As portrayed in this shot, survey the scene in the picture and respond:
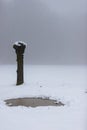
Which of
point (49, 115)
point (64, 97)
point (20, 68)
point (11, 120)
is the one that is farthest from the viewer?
point (20, 68)

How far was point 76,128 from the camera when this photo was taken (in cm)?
686

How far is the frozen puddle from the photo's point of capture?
10.1 metres

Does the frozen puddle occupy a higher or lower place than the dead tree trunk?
lower

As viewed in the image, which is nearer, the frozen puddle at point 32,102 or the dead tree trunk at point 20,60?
the frozen puddle at point 32,102

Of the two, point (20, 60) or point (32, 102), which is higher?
point (20, 60)

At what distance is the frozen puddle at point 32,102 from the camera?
10.1 meters

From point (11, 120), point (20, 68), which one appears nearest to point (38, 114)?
point (11, 120)

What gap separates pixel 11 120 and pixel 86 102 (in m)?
3.25

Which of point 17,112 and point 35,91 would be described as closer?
point 17,112

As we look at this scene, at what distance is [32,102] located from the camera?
34.8 ft

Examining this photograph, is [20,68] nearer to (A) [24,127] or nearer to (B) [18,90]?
(B) [18,90]

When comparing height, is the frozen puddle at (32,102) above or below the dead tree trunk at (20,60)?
below

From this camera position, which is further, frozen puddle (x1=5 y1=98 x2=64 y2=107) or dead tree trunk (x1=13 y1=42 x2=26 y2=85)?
dead tree trunk (x1=13 y1=42 x2=26 y2=85)

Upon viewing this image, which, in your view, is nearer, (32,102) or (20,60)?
(32,102)
